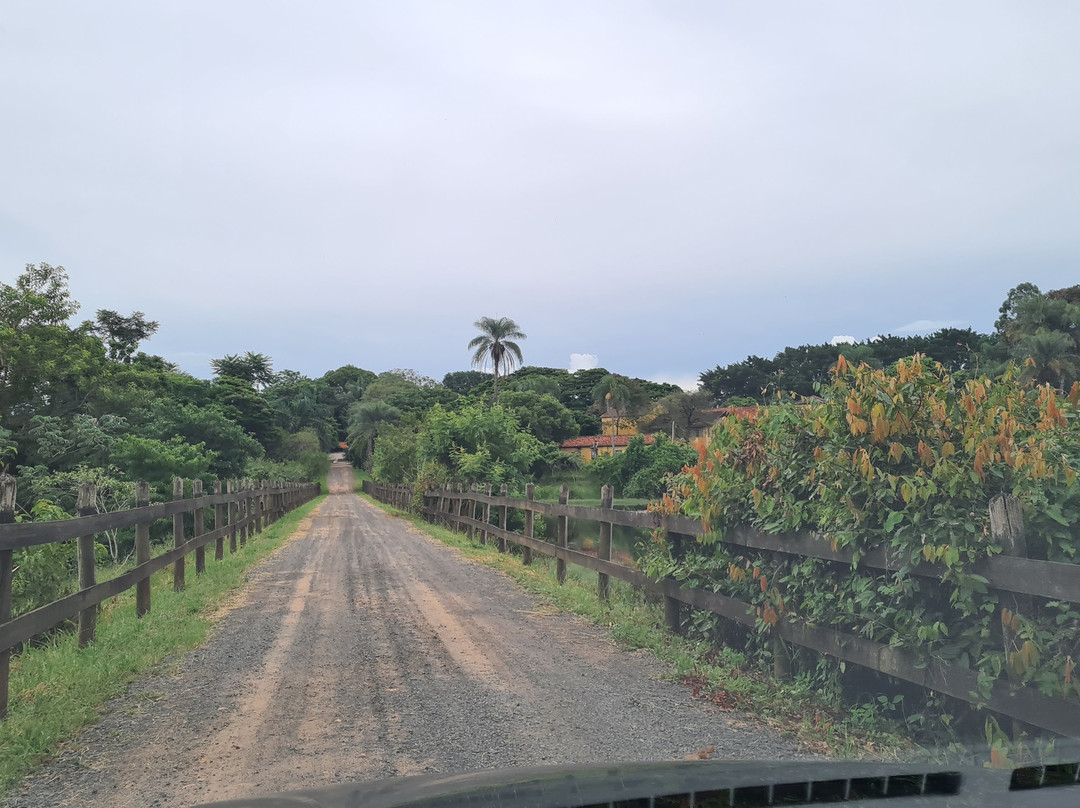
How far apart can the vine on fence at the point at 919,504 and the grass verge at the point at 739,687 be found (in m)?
0.35

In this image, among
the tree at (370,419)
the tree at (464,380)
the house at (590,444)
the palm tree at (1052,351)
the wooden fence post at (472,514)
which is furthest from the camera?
the tree at (464,380)

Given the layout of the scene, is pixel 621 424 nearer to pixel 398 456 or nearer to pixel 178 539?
pixel 398 456

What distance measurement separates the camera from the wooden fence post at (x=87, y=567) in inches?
250

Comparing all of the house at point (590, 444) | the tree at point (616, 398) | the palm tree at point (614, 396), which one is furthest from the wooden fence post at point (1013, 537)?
the house at point (590, 444)

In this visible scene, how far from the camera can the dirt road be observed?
3863mm

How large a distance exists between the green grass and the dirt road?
15 centimetres

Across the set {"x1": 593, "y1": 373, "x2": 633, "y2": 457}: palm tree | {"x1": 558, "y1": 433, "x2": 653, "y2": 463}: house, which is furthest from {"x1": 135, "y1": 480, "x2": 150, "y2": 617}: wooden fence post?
{"x1": 558, "y1": 433, "x2": 653, "y2": 463}: house

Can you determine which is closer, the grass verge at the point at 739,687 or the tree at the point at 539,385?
the grass verge at the point at 739,687

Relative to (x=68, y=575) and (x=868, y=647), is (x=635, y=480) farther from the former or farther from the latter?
(x=868, y=647)

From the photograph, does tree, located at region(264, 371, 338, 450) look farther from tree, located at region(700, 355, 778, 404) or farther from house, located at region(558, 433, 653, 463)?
tree, located at region(700, 355, 778, 404)

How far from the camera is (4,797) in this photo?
3568mm

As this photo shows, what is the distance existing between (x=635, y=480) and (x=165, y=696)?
129ft

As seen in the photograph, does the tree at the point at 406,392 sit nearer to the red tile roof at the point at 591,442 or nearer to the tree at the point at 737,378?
the red tile roof at the point at 591,442

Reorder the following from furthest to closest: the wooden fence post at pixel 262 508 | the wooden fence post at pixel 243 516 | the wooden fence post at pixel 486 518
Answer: the wooden fence post at pixel 262 508 → the wooden fence post at pixel 243 516 → the wooden fence post at pixel 486 518
